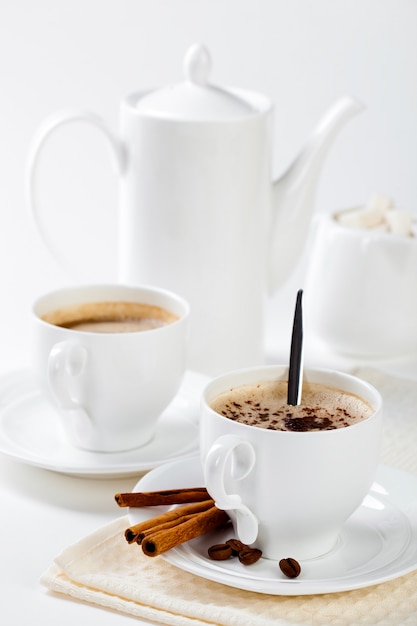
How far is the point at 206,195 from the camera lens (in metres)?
1.29

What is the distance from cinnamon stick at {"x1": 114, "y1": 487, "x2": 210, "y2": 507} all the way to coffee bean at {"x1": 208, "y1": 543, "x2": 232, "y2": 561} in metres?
0.07

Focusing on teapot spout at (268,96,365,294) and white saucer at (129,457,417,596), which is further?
teapot spout at (268,96,365,294)

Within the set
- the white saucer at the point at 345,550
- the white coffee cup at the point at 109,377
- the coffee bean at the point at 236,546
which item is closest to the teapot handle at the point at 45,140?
the white coffee cup at the point at 109,377

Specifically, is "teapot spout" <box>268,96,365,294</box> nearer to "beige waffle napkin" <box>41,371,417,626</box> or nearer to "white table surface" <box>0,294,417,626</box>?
"white table surface" <box>0,294,417,626</box>

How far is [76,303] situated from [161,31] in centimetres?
112

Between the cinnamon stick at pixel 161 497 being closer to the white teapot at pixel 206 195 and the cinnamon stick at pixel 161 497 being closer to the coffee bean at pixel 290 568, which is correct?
the coffee bean at pixel 290 568

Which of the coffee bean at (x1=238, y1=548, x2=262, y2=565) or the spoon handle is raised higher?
the spoon handle

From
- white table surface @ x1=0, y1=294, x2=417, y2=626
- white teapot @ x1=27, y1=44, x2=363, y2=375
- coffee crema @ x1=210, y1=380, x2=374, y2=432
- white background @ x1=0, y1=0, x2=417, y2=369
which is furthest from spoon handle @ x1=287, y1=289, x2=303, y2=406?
white background @ x1=0, y1=0, x2=417, y2=369

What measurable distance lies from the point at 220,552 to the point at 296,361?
0.17 meters

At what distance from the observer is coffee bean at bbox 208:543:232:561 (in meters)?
0.87

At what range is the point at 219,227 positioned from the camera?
1.30m

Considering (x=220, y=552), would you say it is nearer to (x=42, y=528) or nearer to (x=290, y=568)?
(x=290, y=568)

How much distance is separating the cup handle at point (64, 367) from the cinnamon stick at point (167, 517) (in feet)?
0.57

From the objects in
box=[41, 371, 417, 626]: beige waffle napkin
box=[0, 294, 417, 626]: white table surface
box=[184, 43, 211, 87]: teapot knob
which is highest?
box=[184, 43, 211, 87]: teapot knob
